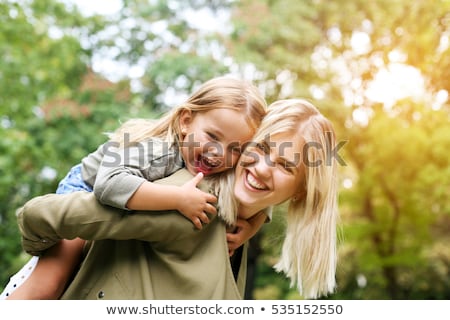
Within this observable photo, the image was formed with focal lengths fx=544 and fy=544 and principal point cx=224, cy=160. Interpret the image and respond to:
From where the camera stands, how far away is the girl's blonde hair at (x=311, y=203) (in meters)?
1.98

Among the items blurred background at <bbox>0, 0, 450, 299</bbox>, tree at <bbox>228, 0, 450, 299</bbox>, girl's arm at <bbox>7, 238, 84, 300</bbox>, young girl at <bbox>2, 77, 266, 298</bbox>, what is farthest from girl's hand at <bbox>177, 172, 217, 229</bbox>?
tree at <bbox>228, 0, 450, 299</bbox>

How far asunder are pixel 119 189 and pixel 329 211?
2.71 ft

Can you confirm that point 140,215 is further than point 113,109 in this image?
No

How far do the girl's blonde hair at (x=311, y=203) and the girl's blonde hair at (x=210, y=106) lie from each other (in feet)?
0.21

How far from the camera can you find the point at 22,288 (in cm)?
191

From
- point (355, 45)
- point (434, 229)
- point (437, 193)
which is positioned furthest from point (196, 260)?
point (434, 229)

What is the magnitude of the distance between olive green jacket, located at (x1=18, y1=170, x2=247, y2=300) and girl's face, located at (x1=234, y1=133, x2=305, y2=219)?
15 centimetres

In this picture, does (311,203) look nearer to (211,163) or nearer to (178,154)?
→ (211,163)

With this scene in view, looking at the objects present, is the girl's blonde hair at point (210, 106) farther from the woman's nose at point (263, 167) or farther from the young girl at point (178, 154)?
the woman's nose at point (263, 167)

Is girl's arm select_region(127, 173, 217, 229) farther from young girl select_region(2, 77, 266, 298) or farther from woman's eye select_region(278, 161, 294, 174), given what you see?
woman's eye select_region(278, 161, 294, 174)

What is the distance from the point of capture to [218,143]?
2.03 metres

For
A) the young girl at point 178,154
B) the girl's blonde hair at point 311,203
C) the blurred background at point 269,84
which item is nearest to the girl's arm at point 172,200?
the young girl at point 178,154

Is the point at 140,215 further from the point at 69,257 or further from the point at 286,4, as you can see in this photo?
the point at 286,4

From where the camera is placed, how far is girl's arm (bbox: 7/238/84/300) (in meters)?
1.90
